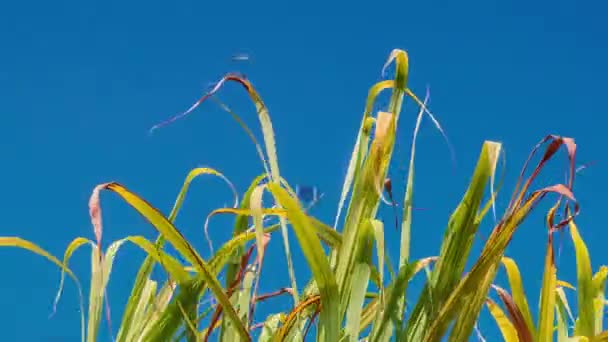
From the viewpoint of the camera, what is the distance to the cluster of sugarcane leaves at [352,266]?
0.97 meters

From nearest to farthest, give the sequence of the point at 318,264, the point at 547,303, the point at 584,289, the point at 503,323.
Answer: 1. the point at 318,264
2. the point at 547,303
3. the point at 503,323
4. the point at 584,289

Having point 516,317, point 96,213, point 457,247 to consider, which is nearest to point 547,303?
point 516,317

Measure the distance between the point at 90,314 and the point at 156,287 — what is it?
111mm

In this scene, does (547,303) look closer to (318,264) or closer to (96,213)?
(318,264)

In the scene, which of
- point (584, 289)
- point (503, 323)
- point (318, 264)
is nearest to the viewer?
point (318, 264)

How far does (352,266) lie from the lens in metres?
1.00

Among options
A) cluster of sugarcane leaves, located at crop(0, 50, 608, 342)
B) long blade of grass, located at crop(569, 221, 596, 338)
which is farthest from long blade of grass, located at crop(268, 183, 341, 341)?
long blade of grass, located at crop(569, 221, 596, 338)

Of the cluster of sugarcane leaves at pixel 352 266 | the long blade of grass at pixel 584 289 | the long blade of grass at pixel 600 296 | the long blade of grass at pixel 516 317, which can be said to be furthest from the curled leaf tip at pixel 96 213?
the long blade of grass at pixel 600 296

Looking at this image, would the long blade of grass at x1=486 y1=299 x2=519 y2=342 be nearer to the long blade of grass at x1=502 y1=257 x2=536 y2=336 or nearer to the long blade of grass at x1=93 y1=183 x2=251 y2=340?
the long blade of grass at x1=502 y1=257 x2=536 y2=336

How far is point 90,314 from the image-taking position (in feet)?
3.63

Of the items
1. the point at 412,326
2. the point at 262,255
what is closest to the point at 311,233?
the point at 262,255

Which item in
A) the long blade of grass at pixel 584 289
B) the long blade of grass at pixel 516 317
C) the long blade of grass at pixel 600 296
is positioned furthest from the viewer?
the long blade of grass at pixel 600 296

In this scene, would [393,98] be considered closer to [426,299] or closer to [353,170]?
[353,170]

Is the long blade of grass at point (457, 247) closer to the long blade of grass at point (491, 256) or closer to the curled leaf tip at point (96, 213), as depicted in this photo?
the long blade of grass at point (491, 256)
